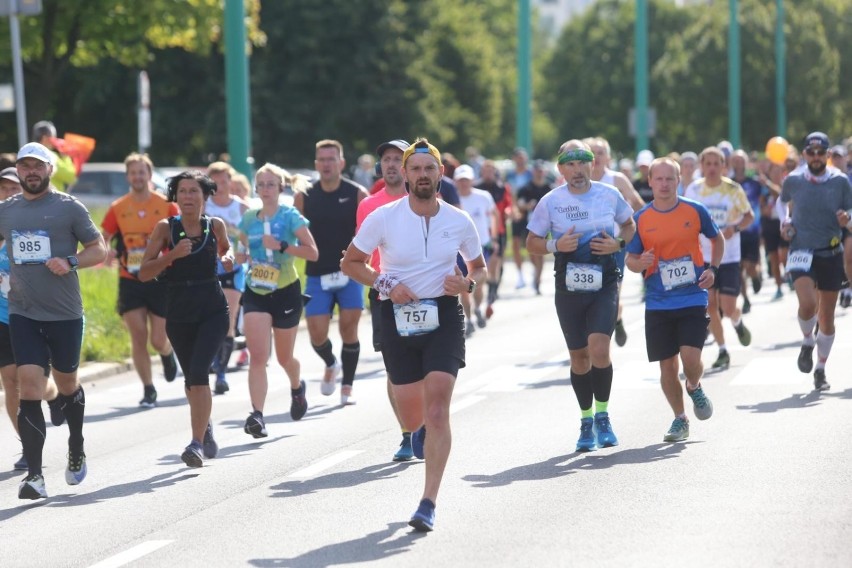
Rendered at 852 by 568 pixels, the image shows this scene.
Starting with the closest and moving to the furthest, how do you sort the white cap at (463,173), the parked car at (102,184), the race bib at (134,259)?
1. the race bib at (134,259)
2. the white cap at (463,173)
3. the parked car at (102,184)

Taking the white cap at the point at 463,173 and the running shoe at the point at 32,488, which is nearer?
the running shoe at the point at 32,488

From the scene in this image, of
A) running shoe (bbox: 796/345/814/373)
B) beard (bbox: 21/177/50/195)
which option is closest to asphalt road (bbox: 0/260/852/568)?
running shoe (bbox: 796/345/814/373)

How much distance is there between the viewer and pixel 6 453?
11.2 meters

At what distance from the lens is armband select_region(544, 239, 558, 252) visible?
398 inches

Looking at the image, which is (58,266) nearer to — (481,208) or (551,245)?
(551,245)

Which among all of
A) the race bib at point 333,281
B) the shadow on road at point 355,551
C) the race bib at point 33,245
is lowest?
the shadow on road at point 355,551

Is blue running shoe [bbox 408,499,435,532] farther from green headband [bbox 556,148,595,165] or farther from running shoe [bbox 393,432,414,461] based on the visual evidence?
green headband [bbox 556,148,595,165]

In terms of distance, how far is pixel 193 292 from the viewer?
10.0 meters

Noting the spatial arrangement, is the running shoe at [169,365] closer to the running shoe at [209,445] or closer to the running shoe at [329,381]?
the running shoe at [329,381]

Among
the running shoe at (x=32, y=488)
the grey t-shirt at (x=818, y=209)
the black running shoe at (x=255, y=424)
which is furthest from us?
the grey t-shirt at (x=818, y=209)

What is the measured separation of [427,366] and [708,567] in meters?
1.87

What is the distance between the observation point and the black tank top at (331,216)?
12570mm

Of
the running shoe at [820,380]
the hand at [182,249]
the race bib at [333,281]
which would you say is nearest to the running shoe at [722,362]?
the running shoe at [820,380]

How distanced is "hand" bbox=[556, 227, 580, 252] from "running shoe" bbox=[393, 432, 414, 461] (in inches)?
57.3
